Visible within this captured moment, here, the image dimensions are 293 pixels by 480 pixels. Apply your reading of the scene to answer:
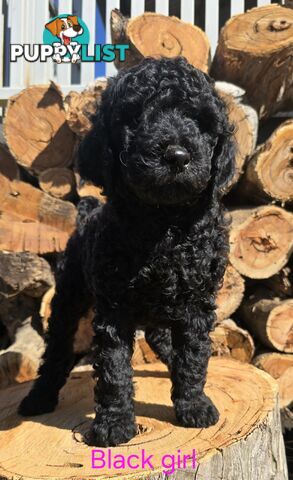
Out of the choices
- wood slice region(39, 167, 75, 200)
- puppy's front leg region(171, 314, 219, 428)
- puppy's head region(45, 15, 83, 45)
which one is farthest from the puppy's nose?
puppy's head region(45, 15, 83, 45)

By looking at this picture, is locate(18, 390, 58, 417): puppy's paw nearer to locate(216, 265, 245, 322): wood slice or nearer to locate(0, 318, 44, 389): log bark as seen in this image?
locate(0, 318, 44, 389): log bark

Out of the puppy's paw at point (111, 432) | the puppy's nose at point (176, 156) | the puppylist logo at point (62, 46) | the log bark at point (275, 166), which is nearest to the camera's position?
the puppy's nose at point (176, 156)

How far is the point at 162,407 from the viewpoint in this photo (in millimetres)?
2270

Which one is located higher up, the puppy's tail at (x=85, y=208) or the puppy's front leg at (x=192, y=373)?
the puppy's tail at (x=85, y=208)

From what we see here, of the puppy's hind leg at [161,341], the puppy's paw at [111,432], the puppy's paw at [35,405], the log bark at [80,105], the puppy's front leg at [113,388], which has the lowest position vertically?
the puppy's paw at [35,405]

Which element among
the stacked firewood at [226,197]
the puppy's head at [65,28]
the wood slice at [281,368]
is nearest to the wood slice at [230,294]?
the stacked firewood at [226,197]

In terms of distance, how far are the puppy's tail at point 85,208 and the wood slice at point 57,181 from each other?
110cm

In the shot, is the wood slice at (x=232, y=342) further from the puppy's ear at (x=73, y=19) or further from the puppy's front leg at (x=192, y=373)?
the puppy's ear at (x=73, y=19)

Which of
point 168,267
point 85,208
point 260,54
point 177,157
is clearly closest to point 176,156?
point 177,157

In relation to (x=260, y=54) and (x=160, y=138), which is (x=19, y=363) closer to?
(x=160, y=138)

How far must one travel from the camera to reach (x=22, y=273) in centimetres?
338

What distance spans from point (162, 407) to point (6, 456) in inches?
28.6

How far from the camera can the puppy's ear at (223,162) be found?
1.88 meters

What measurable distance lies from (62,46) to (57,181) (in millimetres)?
1470
